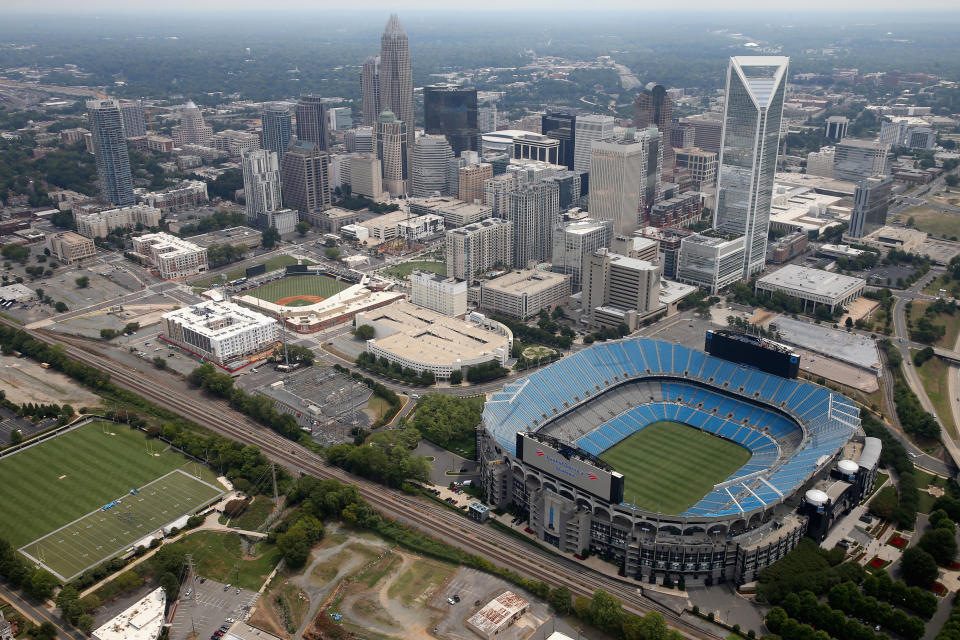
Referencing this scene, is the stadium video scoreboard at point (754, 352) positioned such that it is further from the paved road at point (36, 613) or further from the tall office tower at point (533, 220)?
the paved road at point (36, 613)

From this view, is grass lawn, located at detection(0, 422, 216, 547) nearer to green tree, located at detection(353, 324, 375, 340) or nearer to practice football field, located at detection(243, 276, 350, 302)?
green tree, located at detection(353, 324, 375, 340)

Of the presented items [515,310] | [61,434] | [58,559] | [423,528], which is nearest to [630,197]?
[515,310]

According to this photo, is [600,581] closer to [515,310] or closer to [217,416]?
[217,416]

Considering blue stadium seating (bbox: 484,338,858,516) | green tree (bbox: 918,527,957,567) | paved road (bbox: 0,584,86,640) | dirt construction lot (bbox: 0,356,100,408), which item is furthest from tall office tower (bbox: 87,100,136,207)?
green tree (bbox: 918,527,957,567)

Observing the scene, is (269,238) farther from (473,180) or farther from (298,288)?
(473,180)

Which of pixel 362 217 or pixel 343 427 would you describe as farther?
pixel 362 217
